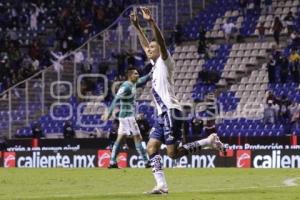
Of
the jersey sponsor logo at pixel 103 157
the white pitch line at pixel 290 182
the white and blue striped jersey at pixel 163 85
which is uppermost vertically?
the white and blue striped jersey at pixel 163 85

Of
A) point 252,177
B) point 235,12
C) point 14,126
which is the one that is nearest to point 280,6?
point 235,12

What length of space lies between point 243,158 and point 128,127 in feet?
23.2

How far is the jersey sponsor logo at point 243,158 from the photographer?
32.3m

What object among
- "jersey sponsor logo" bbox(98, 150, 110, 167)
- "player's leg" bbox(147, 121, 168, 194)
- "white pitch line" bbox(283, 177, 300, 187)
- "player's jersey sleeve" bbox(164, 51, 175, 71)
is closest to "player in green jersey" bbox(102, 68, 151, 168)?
"white pitch line" bbox(283, 177, 300, 187)

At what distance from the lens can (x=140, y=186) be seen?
61.9 feet

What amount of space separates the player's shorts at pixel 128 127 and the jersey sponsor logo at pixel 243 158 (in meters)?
6.71

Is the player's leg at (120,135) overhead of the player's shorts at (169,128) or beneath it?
beneath

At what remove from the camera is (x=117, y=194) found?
1612 cm

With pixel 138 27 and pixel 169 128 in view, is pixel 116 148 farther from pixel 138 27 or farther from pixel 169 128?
pixel 169 128

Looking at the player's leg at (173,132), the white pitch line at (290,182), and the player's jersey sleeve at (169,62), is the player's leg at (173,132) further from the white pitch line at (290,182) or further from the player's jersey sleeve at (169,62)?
the white pitch line at (290,182)

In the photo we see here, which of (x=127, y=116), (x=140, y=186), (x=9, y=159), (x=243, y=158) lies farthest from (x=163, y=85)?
(x=9, y=159)

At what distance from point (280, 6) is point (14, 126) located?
15122mm

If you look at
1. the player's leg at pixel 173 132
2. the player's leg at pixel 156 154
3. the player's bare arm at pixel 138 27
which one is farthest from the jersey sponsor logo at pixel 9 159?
the player's leg at pixel 173 132

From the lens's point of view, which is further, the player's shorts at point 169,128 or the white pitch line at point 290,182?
the white pitch line at point 290,182
